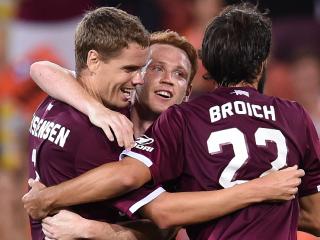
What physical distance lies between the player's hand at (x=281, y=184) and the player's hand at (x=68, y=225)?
3.00 ft

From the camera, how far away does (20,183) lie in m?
8.66

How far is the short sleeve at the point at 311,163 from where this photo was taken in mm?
4004

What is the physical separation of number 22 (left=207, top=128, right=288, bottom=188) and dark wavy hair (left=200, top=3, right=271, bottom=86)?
1.02 feet

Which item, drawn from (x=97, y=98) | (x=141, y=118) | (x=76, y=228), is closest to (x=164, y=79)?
(x=141, y=118)

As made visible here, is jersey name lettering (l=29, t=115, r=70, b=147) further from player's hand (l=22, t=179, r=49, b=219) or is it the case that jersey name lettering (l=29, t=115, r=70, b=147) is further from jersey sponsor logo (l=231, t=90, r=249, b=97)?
jersey sponsor logo (l=231, t=90, r=249, b=97)

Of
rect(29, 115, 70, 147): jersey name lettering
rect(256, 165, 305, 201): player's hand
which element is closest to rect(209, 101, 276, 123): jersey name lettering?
rect(256, 165, 305, 201): player's hand

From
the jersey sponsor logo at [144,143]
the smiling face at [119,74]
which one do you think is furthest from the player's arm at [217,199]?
the smiling face at [119,74]

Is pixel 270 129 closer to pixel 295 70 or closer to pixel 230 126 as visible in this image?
pixel 230 126

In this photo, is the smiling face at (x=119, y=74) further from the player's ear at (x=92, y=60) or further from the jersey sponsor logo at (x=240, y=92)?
the jersey sponsor logo at (x=240, y=92)

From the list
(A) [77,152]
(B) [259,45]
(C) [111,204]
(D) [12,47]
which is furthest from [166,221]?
(D) [12,47]

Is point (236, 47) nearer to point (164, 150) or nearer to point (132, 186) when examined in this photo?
point (164, 150)

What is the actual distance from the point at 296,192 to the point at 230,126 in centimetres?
45

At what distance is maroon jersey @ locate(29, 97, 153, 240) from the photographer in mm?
3988

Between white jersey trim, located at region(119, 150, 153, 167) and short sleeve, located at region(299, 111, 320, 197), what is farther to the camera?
short sleeve, located at region(299, 111, 320, 197)
